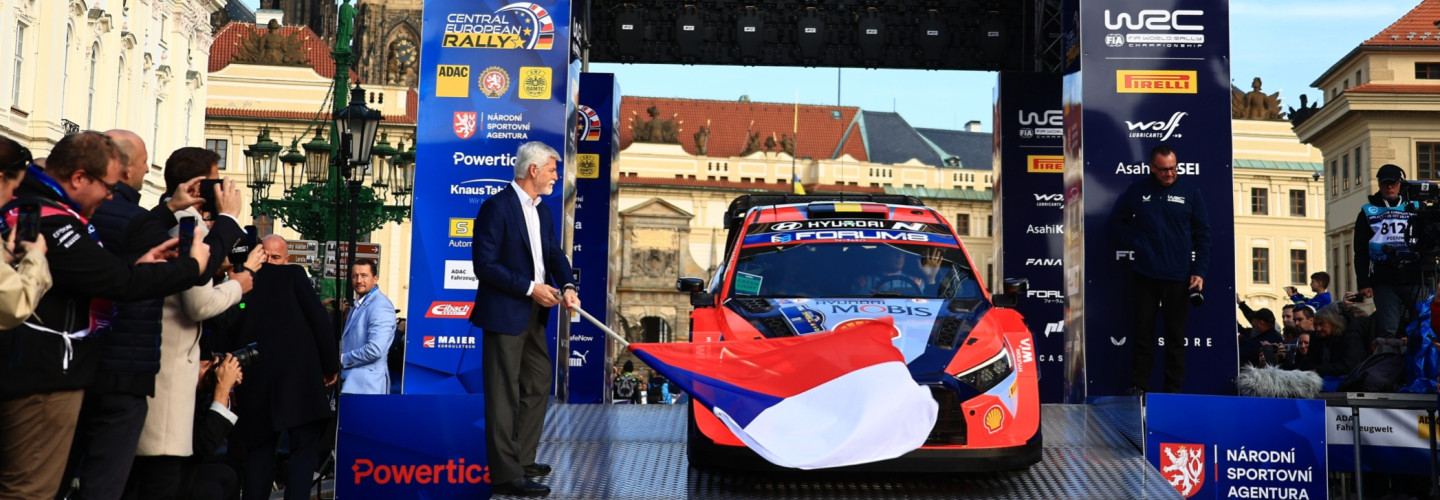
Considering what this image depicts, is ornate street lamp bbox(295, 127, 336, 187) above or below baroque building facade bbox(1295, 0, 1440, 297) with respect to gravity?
below

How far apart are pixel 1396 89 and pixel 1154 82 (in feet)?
137

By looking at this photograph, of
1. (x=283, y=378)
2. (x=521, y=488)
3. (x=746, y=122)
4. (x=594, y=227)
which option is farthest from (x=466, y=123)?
(x=746, y=122)

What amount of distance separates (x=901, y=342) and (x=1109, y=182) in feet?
15.7

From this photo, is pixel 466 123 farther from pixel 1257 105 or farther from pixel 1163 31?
pixel 1257 105

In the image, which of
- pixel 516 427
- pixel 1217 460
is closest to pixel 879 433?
pixel 516 427

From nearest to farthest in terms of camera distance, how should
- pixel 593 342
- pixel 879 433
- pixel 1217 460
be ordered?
pixel 879 433 < pixel 1217 460 < pixel 593 342

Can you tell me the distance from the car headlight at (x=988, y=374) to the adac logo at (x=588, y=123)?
10612 millimetres

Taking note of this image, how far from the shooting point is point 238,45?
229ft

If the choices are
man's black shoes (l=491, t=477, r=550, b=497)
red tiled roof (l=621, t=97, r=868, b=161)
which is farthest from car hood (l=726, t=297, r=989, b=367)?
red tiled roof (l=621, t=97, r=868, b=161)

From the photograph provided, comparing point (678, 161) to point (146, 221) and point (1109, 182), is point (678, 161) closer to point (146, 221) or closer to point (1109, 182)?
point (1109, 182)

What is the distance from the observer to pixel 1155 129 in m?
11.8

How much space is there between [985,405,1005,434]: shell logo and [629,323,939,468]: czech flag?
347mm

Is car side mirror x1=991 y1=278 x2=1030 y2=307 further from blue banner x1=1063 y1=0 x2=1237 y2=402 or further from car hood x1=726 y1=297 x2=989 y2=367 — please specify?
blue banner x1=1063 y1=0 x2=1237 y2=402

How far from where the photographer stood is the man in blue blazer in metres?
7.31
